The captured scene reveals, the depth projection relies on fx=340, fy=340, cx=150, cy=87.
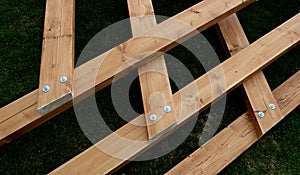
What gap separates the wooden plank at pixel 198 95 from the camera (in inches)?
56.0

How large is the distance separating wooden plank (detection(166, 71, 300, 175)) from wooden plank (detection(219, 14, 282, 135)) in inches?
1.8

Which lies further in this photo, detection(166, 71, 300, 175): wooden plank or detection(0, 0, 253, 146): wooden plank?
detection(166, 71, 300, 175): wooden plank

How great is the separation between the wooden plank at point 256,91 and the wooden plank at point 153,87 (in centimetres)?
44

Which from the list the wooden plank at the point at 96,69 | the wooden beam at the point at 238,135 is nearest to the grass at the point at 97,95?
the wooden beam at the point at 238,135

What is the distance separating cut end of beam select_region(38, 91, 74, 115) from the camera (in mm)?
1386

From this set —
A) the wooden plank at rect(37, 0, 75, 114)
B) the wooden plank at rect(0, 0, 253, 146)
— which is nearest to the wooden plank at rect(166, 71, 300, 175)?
the wooden plank at rect(0, 0, 253, 146)

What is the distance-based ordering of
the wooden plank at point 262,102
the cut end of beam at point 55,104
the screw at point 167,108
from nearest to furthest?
1. the cut end of beam at point 55,104
2. the screw at point 167,108
3. the wooden plank at point 262,102

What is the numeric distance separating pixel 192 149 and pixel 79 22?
1005 mm

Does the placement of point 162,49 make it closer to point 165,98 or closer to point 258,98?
point 165,98

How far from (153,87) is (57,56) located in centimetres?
45

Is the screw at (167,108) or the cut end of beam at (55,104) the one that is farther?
the screw at (167,108)

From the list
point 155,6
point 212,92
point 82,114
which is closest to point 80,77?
point 82,114

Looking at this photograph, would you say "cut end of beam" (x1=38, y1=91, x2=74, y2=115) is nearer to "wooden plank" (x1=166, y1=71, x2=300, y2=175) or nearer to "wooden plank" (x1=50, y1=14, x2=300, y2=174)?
"wooden plank" (x1=50, y1=14, x2=300, y2=174)

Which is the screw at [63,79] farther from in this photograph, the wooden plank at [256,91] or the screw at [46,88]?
the wooden plank at [256,91]
